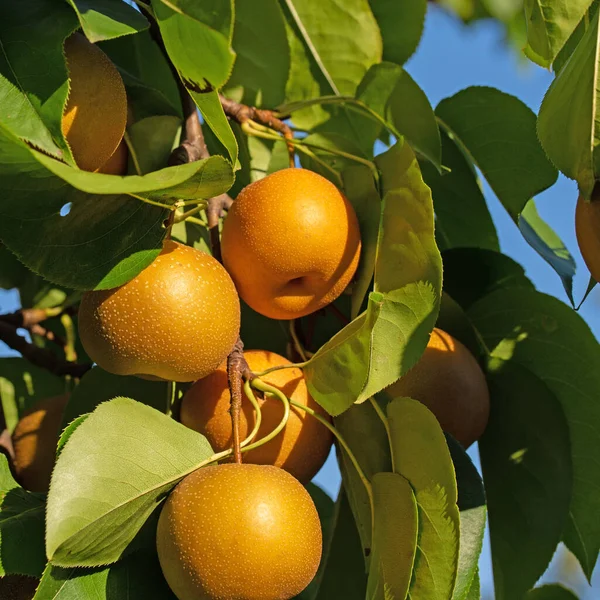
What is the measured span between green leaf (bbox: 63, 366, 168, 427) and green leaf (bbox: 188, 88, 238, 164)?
0.45m

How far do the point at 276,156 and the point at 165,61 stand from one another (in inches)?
10.5

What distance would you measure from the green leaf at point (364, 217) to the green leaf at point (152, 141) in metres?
0.29

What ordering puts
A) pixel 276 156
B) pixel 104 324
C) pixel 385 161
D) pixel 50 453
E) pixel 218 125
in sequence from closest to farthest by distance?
pixel 218 125, pixel 104 324, pixel 385 161, pixel 50 453, pixel 276 156

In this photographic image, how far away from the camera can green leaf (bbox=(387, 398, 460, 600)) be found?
1085 mm

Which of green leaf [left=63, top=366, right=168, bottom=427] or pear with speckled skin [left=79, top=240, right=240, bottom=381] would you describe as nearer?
pear with speckled skin [left=79, top=240, right=240, bottom=381]

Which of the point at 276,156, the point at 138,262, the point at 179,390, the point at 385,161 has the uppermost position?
the point at 385,161

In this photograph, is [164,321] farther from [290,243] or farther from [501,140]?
[501,140]

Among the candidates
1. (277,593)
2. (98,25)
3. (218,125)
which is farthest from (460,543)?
(98,25)

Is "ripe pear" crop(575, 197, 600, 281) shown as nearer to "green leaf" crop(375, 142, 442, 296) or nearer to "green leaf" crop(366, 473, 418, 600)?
"green leaf" crop(375, 142, 442, 296)

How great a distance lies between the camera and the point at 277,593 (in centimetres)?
109

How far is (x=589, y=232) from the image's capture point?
1.17 metres

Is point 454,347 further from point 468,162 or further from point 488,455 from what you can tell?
point 468,162

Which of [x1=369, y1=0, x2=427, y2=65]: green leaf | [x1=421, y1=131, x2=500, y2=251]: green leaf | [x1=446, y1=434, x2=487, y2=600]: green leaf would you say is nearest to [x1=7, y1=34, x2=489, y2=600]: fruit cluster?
[x1=446, y1=434, x2=487, y2=600]: green leaf

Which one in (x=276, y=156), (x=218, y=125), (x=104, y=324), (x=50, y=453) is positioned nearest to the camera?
(x=218, y=125)
